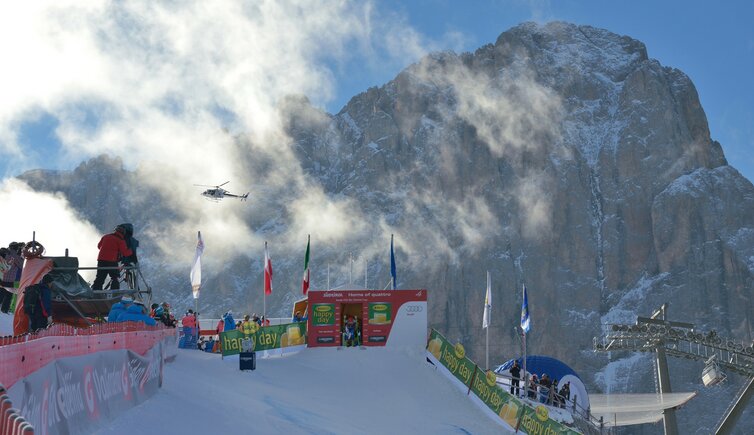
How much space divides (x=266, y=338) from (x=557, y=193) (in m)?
117

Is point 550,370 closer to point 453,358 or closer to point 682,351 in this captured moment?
point 682,351

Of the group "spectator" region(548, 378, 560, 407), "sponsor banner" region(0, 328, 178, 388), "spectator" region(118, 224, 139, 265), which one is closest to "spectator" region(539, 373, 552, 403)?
"spectator" region(548, 378, 560, 407)

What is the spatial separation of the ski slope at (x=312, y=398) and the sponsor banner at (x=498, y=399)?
23.5 inches

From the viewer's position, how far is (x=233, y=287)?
150875 millimetres

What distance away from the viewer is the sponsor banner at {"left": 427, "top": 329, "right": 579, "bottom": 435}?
88.8ft

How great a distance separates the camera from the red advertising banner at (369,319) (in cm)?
3241

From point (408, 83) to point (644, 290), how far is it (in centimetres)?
6222

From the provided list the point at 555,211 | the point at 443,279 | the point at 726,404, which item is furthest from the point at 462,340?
the point at 726,404

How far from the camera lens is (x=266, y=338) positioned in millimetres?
30609

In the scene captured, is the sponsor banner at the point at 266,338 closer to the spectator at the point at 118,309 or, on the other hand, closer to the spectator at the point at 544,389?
the spectator at the point at 544,389

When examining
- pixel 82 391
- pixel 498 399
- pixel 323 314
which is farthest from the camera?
pixel 323 314

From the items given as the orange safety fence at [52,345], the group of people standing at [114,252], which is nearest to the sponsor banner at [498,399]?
the group of people standing at [114,252]

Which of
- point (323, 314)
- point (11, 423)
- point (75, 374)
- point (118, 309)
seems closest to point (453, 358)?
point (323, 314)

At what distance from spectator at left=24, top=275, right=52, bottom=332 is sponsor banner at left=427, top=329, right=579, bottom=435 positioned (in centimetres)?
1769
